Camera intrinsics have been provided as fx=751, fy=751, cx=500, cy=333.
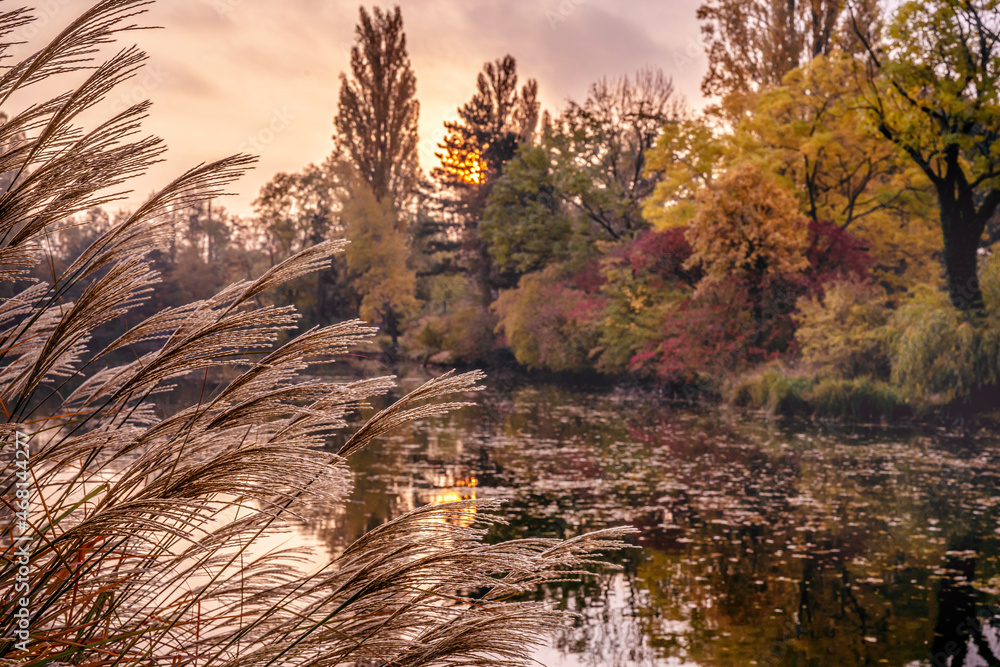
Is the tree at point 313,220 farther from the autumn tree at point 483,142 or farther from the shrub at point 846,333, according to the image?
the shrub at point 846,333

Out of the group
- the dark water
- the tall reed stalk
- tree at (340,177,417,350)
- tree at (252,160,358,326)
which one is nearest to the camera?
the tall reed stalk

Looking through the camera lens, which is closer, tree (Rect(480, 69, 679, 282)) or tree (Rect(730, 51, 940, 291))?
tree (Rect(730, 51, 940, 291))

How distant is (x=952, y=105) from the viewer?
45.0 feet

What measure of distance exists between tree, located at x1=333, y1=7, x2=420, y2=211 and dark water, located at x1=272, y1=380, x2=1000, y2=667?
23.5 metres

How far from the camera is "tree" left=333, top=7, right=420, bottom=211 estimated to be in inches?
1364

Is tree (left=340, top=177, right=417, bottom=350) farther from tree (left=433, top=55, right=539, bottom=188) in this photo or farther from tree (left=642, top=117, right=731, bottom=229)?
tree (left=642, top=117, right=731, bottom=229)

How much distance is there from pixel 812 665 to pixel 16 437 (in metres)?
4.39

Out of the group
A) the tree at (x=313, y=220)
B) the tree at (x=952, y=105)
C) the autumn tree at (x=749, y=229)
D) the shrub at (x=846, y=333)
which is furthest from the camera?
the tree at (x=313, y=220)

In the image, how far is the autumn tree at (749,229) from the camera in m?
17.8

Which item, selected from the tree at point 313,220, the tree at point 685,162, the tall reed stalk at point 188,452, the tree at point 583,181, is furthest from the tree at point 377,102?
the tall reed stalk at point 188,452

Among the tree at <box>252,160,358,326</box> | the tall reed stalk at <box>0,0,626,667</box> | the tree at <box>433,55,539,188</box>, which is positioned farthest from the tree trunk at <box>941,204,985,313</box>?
the tree at <box>252,160,358,326</box>

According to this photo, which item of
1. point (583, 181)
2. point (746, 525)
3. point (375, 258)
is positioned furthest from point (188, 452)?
point (375, 258)

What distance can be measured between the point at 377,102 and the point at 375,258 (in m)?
8.00

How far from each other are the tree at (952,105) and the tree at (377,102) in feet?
77.4
